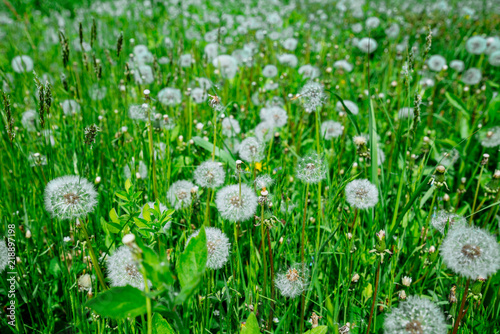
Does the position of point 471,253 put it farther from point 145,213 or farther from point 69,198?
point 69,198

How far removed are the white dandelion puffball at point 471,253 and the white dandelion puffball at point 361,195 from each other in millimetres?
354

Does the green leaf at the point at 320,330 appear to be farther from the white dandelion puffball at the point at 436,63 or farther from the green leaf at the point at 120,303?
the white dandelion puffball at the point at 436,63

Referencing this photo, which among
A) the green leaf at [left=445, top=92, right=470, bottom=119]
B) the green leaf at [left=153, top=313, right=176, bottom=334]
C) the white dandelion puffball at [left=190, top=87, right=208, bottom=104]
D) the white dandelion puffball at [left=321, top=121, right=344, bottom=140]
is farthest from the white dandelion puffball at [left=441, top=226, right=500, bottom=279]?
the white dandelion puffball at [left=190, top=87, right=208, bottom=104]

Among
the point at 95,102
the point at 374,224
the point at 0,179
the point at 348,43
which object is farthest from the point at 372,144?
the point at 348,43

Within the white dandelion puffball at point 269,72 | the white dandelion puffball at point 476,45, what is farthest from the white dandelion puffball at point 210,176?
the white dandelion puffball at point 476,45

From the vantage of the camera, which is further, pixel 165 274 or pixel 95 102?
pixel 95 102

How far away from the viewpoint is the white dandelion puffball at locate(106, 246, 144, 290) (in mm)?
1108

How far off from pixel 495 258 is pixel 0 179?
7.23 feet

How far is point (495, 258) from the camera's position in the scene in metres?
1.00

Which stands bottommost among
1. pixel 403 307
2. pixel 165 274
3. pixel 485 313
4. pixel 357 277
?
pixel 485 313

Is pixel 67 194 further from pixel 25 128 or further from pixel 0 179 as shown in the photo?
pixel 25 128

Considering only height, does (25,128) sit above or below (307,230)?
above

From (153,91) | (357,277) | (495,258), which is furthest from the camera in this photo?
(153,91)

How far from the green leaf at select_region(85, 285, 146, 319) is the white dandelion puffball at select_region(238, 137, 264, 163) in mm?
966
